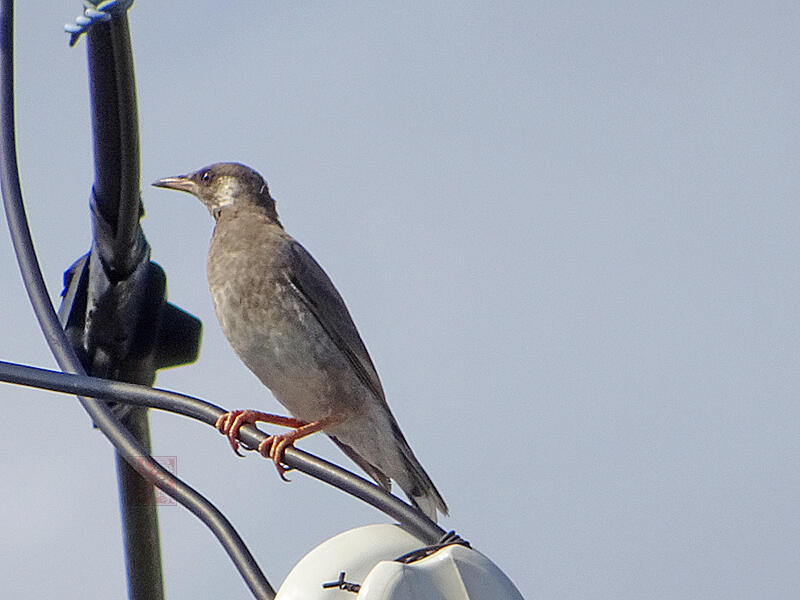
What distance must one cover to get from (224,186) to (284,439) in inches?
69.9

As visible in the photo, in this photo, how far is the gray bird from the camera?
4297 millimetres

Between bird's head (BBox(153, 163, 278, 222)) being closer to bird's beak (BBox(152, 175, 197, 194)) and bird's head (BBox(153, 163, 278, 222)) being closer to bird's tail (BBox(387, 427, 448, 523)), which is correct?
bird's beak (BBox(152, 175, 197, 194))

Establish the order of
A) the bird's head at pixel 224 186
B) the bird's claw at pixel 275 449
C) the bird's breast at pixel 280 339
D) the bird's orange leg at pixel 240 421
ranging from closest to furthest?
the bird's orange leg at pixel 240 421 < the bird's claw at pixel 275 449 < the bird's breast at pixel 280 339 < the bird's head at pixel 224 186

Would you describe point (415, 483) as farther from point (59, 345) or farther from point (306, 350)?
point (59, 345)

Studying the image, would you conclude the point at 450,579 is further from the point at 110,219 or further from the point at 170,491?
the point at 110,219

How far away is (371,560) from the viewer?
6.31ft

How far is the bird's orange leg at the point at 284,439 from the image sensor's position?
11.0 ft

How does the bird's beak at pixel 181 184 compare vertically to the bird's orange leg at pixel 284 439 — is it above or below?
above

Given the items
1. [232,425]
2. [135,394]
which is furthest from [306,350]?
[135,394]

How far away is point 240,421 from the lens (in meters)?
3.31

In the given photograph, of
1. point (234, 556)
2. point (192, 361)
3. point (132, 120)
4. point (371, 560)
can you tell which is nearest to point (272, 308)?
point (192, 361)

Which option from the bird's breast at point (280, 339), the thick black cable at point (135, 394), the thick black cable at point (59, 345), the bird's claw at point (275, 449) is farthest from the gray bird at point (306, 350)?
the thick black cable at point (135, 394)

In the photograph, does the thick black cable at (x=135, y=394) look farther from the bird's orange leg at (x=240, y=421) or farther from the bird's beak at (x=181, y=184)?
the bird's beak at (x=181, y=184)

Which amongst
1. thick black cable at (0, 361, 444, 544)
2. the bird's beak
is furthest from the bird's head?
thick black cable at (0, 361, 444, 544)
